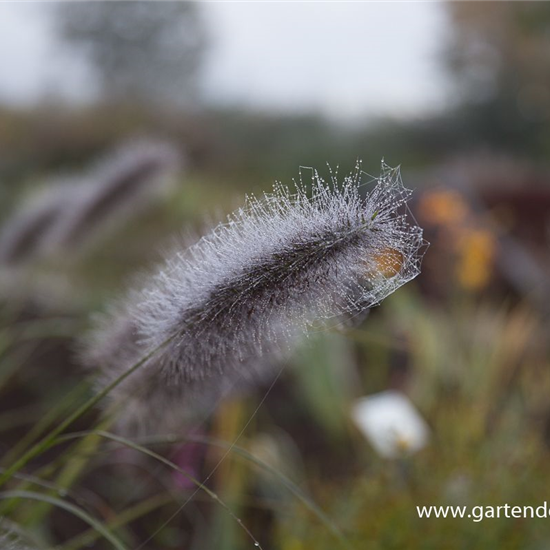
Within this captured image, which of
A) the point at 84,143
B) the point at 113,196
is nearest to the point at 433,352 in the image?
the point at 113,196

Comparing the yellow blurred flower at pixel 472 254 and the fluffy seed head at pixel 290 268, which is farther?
the yellow blurred flower at pixel 472 254

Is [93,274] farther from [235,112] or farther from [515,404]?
[235,112]

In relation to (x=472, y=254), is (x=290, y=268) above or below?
below

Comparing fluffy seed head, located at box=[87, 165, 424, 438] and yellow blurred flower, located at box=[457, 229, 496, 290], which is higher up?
yellow blurred flower, located at box=[457, 229, 496, 290]

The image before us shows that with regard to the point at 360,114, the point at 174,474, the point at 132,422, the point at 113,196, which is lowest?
the point at 132,422

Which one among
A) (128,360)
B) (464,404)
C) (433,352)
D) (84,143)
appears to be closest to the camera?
(128,360)

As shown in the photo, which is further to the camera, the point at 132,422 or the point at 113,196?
the point at 113,196

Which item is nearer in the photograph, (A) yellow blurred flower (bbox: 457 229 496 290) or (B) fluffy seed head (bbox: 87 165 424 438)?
(B) fluffy seed head (bbox: 87 165 424 438)

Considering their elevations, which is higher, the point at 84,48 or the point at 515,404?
the point at 84,48

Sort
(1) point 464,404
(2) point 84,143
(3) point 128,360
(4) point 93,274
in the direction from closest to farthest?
(3) point 128,360
(1) point 464,404
(4) point 93,274
(2) point 84,143

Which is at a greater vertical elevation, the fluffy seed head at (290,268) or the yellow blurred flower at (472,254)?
the yellow blurred flower at (472,254)

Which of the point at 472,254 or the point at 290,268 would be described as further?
the point at 472,254
